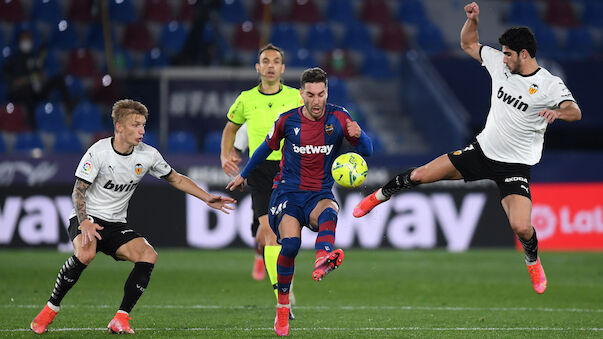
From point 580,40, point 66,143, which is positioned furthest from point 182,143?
point 580,40

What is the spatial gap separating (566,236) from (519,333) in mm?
8919

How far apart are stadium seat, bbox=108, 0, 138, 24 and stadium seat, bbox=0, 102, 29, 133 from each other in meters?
Answer: 3.43

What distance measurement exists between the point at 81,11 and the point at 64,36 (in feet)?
2.07

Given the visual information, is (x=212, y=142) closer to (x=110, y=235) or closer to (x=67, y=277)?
(x=110, y=235)

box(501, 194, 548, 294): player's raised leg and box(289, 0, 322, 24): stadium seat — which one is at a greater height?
box(289, 0, 322, 24): stadium seat

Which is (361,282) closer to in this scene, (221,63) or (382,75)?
(221,63)

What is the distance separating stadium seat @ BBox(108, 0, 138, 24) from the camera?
20.0 meters

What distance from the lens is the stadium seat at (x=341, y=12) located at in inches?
871

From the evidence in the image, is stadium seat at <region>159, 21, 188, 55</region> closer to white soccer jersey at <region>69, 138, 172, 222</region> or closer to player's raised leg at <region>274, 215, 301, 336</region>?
white soccer jersey at <region>69, 138, 172, 222</region>

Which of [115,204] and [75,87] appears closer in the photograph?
[115,204]

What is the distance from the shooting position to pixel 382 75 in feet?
69.2

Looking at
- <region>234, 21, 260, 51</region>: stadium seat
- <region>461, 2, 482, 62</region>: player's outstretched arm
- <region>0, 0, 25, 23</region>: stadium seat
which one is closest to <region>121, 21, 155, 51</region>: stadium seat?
<region>234, 21, 260, 51</region>: stadium seat

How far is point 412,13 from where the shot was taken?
22578mm

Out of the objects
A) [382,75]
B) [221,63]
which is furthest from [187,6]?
[382,75]
